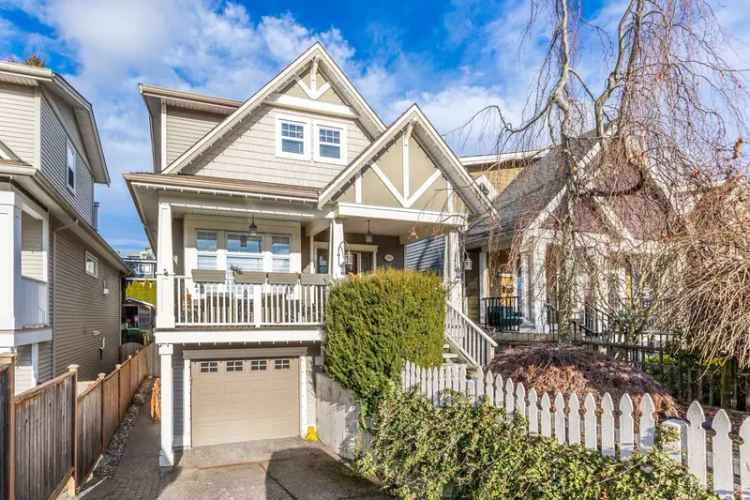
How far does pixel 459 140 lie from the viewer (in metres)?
7.04

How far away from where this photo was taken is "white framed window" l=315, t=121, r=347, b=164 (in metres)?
12.7

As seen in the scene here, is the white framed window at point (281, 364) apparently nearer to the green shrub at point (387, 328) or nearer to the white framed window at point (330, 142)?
the green shrub at point (387, 328)

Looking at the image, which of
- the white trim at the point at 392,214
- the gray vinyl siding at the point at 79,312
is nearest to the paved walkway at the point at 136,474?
the gray vinyl siding at the point at 79,312

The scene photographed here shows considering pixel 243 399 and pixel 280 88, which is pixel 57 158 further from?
pixel 243 399

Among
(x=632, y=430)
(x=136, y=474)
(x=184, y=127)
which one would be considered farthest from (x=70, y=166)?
(x=632, y=430)

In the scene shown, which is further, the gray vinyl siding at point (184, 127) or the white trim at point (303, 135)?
the gray vinyl siding at point (184, 127)

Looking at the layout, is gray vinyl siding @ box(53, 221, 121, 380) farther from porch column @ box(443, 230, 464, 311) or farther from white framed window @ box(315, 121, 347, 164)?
porch column @ box(443, 230, 464, 311)

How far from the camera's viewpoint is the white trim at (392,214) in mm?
10594

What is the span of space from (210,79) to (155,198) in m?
6.79

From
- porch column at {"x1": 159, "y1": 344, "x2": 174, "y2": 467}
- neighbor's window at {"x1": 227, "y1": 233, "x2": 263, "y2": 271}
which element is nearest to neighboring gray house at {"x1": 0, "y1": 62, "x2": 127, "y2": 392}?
porch column at {"x1": 159, "y1": 344, "x2": 174, "y2": 467}

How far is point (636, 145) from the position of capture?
573 centimetres

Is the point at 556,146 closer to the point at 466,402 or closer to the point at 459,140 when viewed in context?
the point at 459,140

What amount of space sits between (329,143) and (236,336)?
587 centimetres

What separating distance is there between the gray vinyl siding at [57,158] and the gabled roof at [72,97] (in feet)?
1.54
